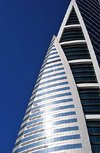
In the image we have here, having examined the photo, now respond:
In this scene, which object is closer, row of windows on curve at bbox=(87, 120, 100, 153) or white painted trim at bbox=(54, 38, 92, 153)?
white painted trim at bbox=(54, 38, 92, 153)

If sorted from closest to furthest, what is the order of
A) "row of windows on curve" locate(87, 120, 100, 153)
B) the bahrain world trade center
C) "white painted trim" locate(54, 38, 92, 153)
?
1. "white painted trim" locate(54, 38, 92, 153)
2. "row of windows on curve" locate(87, 120, 100, 153)
3. the bahrain world trade center

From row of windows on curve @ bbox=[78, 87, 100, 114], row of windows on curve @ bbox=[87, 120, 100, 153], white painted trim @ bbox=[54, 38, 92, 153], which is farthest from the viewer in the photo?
row of windows on curve @ bbox=[78, 87, 100, 114]

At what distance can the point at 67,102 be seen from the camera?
7038 cm

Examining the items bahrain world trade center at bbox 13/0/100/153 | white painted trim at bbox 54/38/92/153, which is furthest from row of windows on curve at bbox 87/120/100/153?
white painted trim at bbox 54/38/92/153

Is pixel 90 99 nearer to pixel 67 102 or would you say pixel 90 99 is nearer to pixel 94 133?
pixel 67 102

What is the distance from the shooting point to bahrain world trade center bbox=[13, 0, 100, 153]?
204 feet

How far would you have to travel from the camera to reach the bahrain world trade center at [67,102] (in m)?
62.1

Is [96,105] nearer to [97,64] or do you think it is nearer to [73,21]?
[97,64]

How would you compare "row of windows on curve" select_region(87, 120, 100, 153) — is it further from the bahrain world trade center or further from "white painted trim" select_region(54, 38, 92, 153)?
"white painted trim" select_region(54, 38, 92, 153)

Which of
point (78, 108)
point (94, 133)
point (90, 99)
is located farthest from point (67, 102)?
point (94, 133)

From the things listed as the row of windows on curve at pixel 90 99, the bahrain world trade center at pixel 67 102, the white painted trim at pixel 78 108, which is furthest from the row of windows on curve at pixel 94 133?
the row of windows on curve at pixel 90 99

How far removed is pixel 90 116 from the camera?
2596 inches

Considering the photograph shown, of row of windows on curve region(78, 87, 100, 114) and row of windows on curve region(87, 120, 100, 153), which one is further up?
row of windows on curve region(78, 87, 100, 114)

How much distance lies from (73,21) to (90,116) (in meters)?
61.3
